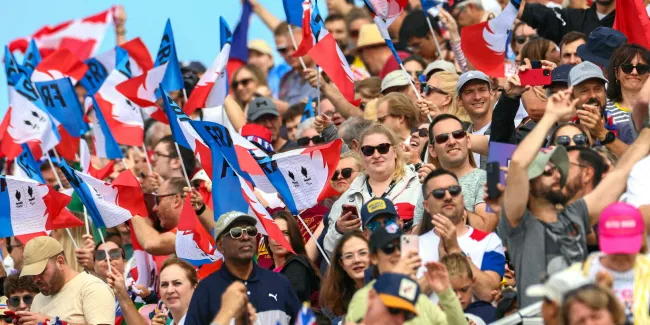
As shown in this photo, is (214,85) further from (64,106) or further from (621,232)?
(621,232)

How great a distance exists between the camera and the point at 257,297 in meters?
10.5

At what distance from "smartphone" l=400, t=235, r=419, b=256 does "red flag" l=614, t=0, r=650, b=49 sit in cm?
417

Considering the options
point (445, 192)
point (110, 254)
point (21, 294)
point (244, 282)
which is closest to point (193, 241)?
point (110, 254)

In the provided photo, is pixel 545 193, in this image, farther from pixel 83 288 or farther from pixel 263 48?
pixel 263 48

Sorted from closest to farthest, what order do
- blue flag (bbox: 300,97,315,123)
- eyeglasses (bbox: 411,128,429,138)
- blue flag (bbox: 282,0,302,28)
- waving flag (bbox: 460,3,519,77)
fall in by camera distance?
eyeglasses (bbox: 411,128,429,138) → waving flag (bbox: 460,3,519,77) → blue flag (bbox: 282,0,302,28) → blue flag (bbox: 300,97,315,123)

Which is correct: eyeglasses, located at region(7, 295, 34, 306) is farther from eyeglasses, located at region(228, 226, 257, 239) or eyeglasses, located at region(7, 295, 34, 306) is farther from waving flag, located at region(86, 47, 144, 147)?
waving flag, located at region(86, 47, 144, 147)

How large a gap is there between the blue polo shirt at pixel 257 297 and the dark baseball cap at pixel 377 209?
2.43ft

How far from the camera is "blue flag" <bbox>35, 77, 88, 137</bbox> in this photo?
17.0 m

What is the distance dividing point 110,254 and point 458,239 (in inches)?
186

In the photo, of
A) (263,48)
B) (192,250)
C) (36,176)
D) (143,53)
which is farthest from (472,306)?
(263,48)

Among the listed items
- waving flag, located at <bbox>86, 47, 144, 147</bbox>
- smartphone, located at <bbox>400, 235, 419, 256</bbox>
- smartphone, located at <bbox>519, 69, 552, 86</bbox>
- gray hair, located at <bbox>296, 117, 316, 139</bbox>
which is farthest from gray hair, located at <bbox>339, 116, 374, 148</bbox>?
waving flag, located at <bbox>86, 47, 144, 147</bbox>

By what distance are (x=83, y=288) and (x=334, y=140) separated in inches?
92.5

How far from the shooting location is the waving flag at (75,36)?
74.9ft

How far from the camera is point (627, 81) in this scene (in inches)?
445
